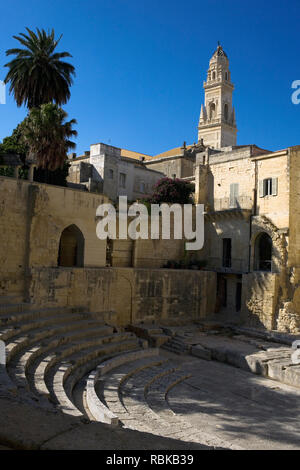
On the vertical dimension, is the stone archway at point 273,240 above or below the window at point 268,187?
below

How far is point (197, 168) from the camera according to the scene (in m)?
26.8

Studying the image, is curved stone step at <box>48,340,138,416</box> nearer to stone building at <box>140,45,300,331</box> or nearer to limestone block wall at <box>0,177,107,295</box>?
limestone block wall at <box>0,177,107,295</box>

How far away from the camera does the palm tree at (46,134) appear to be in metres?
20.1

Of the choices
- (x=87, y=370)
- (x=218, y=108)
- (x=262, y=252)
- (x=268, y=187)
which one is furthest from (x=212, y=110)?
(x=87, y=370)

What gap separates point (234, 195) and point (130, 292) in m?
9.78

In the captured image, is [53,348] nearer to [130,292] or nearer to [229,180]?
[130,292]

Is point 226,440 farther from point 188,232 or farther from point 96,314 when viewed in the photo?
point 188,232

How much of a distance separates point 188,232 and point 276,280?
690 centimetres

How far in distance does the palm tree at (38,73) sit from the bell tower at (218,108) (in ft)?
123

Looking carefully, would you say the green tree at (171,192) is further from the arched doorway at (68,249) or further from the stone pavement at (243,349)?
the stone pavement at (243,349)

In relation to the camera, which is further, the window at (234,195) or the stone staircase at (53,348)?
the window at (234,195)

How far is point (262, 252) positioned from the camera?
2538 cm

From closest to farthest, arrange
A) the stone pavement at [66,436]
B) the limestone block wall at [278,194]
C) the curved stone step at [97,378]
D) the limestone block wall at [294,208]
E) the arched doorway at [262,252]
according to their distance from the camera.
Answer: the stone pavement at [66,436] < the curved stone step at [97,378] < the limestone block wall at [294,208] < the limestone block wall at [278,194] < the arched doorway at [262,252]

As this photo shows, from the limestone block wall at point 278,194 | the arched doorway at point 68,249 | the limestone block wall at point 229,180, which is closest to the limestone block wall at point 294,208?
the limestone block wall at point 278,194
